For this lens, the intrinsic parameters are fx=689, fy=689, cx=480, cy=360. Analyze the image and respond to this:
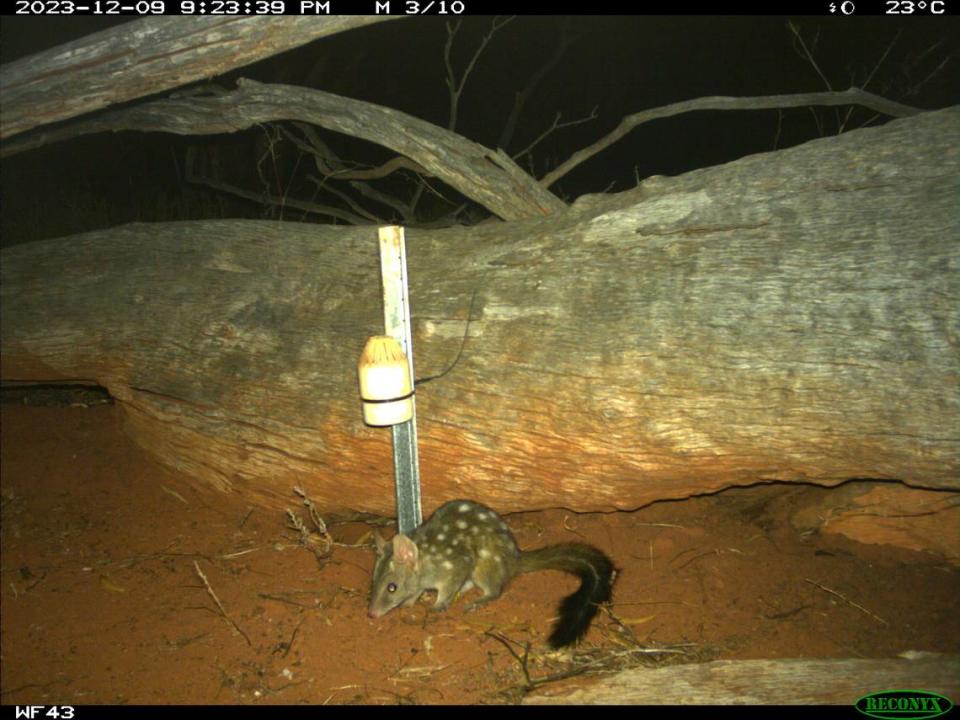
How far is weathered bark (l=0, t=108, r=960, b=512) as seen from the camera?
3426 millimetres

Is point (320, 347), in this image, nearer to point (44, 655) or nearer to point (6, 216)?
point (44, 655)

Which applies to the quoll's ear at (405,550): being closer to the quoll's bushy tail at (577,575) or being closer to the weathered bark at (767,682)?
the quoll's bushy tail at (577,575)

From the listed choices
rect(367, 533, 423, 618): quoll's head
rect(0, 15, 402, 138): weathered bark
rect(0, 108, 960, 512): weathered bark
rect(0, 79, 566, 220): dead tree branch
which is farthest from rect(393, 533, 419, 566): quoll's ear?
rect(0, 79, 566, 220): dead tree branch

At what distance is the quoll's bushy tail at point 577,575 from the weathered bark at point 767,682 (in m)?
0.38

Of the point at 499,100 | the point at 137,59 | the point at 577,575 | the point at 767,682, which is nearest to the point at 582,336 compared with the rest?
the point at 577,575

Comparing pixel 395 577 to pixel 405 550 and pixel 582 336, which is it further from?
pixel 582 336

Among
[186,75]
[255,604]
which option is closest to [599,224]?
[186,75]

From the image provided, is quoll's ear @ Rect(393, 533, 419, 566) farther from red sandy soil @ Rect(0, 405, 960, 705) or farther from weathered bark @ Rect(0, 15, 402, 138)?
weathered bark @ Rect(0, 15, 402, 138)

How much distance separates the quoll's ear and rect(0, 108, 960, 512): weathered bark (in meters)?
0.66

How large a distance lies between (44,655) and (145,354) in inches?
80.2

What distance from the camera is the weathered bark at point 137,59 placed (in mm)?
3248

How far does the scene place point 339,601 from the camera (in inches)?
154

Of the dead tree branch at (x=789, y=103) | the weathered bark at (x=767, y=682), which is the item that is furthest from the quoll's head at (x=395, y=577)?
the dead tree branch at (x=789, y=103)

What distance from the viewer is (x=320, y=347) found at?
14.3 ft
